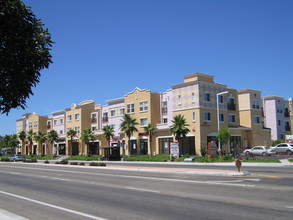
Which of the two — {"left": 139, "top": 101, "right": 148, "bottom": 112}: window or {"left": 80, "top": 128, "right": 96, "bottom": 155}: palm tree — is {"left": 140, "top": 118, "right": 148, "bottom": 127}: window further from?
{"left": 80, "top": 128, "right": 96, "bottom": 155}: palm tree

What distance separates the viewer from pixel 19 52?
713 centimetres

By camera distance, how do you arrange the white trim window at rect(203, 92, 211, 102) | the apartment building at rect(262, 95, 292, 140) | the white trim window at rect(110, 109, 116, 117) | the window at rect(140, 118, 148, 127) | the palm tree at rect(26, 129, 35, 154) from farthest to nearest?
the palm tree at rect(26, 129, 35, 154) < the apartment building at rect(262, 95, 292, 140) < the white trim window at rect(110, 109, 116, 117) < the window at rect(140, 118, 148, 127) < the white trim window at rect(203, 92, 211, 102)

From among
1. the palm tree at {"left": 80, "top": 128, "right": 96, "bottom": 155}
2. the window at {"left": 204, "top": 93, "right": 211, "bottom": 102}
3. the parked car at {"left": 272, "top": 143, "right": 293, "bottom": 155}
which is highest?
the window at {"left": 204, "top": 93, "right": 211, "bottom": 102}

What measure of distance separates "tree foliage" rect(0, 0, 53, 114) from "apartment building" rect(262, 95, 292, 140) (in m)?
67.8

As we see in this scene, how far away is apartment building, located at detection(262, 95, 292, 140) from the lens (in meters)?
68.8

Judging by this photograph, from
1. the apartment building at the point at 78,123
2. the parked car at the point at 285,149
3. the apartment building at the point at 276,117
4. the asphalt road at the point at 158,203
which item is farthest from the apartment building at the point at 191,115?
the asphalt road at the point at 158,203

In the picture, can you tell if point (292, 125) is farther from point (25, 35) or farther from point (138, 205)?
point (25, 35)

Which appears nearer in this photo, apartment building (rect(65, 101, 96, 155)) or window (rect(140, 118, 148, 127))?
window (rect(140, 118, 148, 127))

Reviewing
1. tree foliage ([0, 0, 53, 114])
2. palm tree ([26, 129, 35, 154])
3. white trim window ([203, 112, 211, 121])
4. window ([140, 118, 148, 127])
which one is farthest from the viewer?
palm tree ([26, 129, 35, 154])

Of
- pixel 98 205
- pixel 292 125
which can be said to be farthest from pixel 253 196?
pixel 292 125

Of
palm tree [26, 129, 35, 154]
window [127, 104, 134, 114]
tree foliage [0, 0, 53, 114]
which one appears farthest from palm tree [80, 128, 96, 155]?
tree foliage [0, 0, 53, 114]

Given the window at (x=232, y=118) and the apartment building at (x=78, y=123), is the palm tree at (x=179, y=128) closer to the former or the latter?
the window at (x=232, y=118)

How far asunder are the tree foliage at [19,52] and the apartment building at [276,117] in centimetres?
6780

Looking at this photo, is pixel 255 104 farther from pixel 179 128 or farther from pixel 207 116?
pixel 179 128
